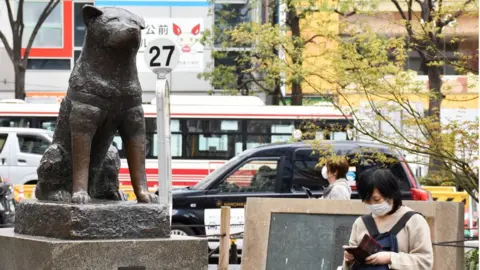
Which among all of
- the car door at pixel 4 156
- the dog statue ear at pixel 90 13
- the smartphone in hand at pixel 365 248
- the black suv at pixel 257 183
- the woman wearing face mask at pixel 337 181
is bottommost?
the car door at pixel 4 156

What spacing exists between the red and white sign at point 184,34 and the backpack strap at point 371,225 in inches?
1034

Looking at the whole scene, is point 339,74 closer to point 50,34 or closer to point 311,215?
point 311,215

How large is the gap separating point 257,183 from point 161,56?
4.40m

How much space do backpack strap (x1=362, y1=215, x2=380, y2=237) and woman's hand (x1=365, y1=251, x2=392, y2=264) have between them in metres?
0.20

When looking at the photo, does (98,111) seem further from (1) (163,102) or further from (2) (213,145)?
(2) (213,145)

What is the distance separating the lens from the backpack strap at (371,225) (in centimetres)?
634

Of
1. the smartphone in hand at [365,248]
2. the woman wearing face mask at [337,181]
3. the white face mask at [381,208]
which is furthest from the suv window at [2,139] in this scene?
the smartphone in hand at [365,248]

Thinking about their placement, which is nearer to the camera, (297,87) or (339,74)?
(339,74)

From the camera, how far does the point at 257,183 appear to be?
56.4 feet

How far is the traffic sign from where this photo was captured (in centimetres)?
1330

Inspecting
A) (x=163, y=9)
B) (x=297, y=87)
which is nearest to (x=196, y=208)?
(x=297, y=87)

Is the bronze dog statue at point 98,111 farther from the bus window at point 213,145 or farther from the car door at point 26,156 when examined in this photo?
the bus window at point 213,145

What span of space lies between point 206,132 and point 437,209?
18.8 metres

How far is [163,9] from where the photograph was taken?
39.7 meters
